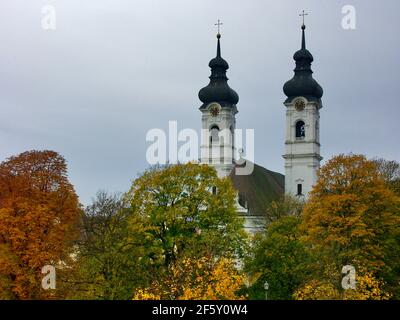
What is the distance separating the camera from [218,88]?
293 ft

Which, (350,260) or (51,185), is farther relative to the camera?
(51,185)

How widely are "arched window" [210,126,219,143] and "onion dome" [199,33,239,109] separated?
2.81m

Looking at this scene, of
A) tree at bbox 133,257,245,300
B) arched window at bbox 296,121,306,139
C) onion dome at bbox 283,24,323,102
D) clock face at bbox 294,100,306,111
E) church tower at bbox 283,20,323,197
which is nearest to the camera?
tree at bbox 133,257,245,300

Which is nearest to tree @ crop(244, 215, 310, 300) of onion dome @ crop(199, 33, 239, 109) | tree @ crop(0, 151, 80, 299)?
tree @ crop(0, 151, 80, 299)

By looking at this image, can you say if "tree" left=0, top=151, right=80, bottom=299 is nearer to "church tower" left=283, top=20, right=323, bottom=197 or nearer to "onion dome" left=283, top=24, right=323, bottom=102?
"church tower" left=283, top=20, right=323, bottom=197

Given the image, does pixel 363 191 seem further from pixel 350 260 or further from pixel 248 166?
pixel 248 166

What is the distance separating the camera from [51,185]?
151 feet

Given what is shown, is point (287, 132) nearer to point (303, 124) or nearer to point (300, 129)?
point (300, 129)

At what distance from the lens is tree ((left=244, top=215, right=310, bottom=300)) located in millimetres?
50156
